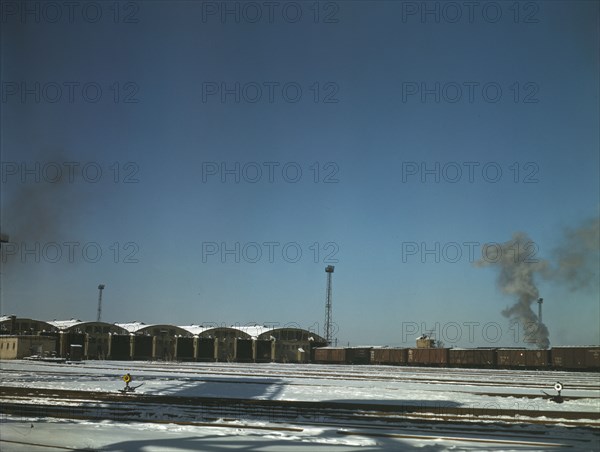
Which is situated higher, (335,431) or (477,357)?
(335,431)

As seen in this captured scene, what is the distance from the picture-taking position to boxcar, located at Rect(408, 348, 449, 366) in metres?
59.8

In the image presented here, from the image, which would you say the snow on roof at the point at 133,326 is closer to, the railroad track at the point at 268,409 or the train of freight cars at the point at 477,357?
the train of freight cars at the point at 477,357

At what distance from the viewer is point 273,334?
88.7 metres

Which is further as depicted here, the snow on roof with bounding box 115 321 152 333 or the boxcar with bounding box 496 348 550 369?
the snow on roof with bounding box 115 321 152 333

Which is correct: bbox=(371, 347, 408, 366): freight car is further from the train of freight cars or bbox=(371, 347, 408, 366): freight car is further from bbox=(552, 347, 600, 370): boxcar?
bbox=(552, 347, 600, 370): boxcar

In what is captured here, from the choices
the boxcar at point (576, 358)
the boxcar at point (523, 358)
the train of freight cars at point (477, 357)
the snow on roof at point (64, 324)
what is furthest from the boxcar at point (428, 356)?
the snow on roof at point (64, 324)

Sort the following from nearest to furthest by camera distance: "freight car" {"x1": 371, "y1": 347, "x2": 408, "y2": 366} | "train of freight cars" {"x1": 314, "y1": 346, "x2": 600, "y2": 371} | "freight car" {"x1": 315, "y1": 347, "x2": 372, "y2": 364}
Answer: "train of freight cars" {"x1": 314, "y1": 346, "x2": 600, "y2": 371}, "freight car" {"x1": 371, "y1": 347, "x2": 408, "y2": 366}, "freight car" {"x1": 315, "y1": 347, "x2": 372, "y2": 364}

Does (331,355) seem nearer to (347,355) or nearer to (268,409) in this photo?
(347,355)

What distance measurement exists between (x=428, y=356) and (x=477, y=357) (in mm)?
5999

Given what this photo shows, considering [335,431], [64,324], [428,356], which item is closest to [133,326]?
[64,324]

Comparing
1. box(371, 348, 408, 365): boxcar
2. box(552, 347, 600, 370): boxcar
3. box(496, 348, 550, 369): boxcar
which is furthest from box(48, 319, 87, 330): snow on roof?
box(552, 347, 600, 370): boxcar

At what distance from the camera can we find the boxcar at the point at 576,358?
49.7m

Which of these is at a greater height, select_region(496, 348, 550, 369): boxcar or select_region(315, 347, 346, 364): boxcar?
select_region(496, 348, 550, 369): boxcar

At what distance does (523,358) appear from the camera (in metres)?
53.7
